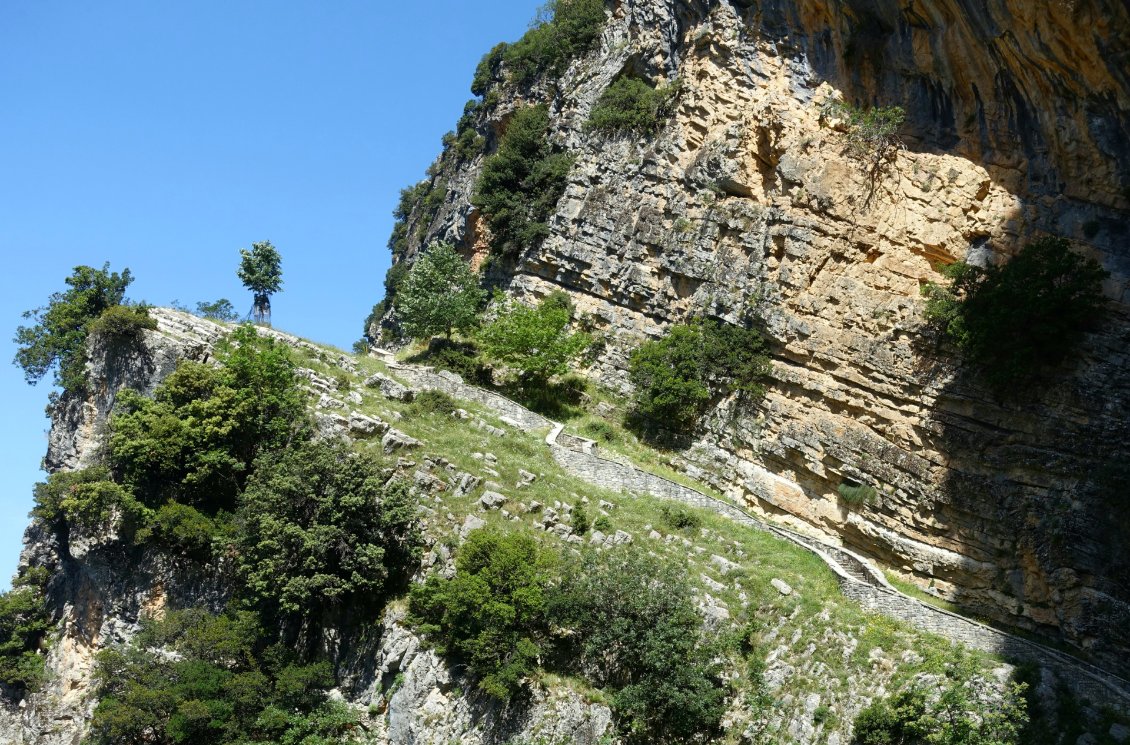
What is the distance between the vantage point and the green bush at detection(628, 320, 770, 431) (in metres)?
32.1

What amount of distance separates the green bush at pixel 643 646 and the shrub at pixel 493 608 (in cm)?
64

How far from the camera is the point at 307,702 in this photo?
69.7ft

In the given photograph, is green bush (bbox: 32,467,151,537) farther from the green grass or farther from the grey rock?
the grey rock

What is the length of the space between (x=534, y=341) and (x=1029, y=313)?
1628 centimetres

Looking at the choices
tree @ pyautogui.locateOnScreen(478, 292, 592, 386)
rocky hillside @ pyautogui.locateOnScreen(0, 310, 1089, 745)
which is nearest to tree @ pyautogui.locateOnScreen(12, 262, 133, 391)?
rocky hillside @ pyautogui.locateOnScreen(0, 310, 1089, 745)

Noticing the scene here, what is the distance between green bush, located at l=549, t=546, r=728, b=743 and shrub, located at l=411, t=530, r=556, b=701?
64cm

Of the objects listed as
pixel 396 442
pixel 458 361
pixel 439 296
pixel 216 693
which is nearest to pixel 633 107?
pixel 439 296

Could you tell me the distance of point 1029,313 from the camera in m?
26.9

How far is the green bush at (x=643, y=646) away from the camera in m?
19.2

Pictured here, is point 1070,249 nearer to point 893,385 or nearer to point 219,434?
point 893,385

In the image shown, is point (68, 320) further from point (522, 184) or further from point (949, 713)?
point (949, 713)

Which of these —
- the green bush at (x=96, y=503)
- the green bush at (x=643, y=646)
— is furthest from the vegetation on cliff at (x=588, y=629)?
the green bush at (x=96, y=503)

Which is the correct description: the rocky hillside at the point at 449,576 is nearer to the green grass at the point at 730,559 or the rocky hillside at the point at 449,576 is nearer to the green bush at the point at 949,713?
the green grass at the point at 730,559

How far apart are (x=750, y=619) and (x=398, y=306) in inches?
891
